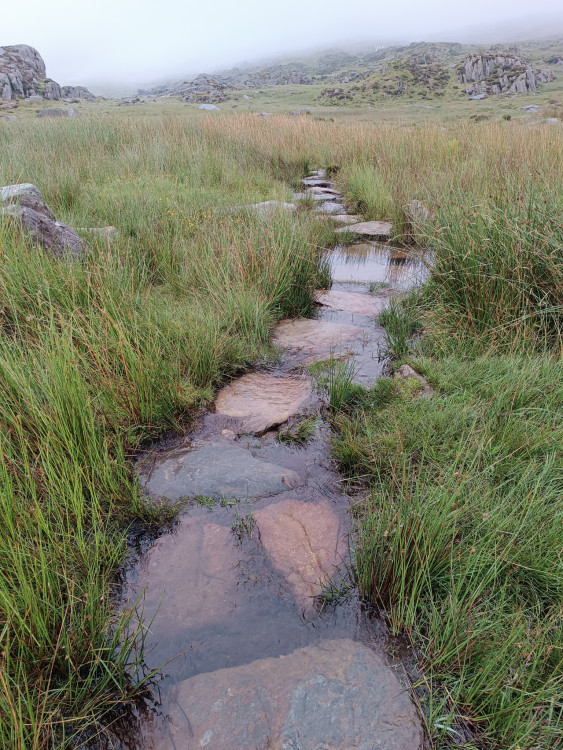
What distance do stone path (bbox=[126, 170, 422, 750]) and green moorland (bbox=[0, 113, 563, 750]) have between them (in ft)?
0.41

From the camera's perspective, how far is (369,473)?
7.51 feet

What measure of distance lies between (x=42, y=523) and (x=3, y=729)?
0.55 meters

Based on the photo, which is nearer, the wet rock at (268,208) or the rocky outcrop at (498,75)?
the wet rock at (268,208)

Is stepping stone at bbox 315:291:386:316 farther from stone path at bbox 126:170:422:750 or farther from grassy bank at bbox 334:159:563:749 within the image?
stone path at bbox 126:170:422:750

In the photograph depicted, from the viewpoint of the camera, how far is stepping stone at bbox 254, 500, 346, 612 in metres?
1.80

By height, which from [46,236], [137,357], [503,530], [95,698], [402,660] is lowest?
[402,660]

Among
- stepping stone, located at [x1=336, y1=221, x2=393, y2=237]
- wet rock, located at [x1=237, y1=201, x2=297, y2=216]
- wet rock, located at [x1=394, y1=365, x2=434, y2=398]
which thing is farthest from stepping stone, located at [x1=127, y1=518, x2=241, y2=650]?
stepping stone, located at [x1=336, y1=221, x2=393, y2=237]

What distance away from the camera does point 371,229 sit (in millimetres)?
6395

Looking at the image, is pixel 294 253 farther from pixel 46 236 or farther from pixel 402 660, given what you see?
pixel 402 660

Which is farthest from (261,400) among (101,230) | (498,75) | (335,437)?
(498,75)

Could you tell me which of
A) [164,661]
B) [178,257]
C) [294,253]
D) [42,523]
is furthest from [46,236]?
[164,661]

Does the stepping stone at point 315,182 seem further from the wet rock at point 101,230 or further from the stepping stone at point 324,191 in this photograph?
the wet rock at point 101,230

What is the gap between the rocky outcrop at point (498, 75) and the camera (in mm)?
48375

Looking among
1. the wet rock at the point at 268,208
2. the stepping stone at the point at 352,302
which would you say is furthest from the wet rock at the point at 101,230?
the stepping stone at the point at 352,302
